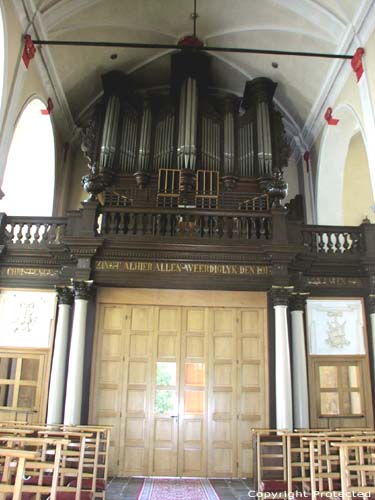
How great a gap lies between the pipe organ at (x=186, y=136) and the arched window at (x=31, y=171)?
1.45 metres

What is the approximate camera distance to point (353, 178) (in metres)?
14.5

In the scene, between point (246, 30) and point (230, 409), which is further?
point (246, 30)

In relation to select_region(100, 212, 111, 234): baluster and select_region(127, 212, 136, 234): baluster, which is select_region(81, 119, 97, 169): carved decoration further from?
select_region(127, 212, 136, 234): baluster

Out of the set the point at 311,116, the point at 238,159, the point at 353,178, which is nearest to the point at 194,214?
the point at 238,159

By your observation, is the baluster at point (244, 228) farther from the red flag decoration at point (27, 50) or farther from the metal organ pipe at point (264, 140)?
the red flag decoration at point (27, 50)

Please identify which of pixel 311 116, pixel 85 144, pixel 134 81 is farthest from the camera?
pixel 134 81

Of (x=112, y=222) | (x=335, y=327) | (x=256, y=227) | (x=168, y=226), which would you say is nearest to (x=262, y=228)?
(x=256, y=227)

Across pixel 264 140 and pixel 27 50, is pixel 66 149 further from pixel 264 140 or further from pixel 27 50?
pixel 264 140

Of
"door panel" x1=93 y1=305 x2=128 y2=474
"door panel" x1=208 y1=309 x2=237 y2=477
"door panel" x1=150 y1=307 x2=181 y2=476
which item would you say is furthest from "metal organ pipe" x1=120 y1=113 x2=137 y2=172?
"door panel" x1=208 y1=309 x2=237 y2=477

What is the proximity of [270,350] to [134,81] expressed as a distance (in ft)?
29.8

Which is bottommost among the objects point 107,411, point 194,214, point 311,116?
point 107,411

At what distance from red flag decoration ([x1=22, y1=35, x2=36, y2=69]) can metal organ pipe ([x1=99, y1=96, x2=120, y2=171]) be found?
2544 mm

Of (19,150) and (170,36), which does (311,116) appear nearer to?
(170,36)

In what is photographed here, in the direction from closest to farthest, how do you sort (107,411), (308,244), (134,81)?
(107,411) < (308,244) < (134,81)
